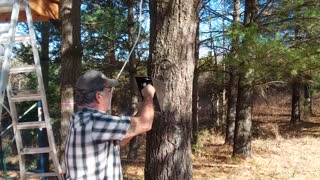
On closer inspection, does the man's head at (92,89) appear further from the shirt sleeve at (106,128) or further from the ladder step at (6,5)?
the ladder step at (6,5)

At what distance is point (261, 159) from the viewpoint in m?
10.7

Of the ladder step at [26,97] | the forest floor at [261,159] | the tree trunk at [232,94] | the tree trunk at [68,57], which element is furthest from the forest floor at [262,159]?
the ladder step at [26,97]

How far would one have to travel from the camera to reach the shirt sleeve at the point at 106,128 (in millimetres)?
2518

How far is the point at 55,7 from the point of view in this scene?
5.73m

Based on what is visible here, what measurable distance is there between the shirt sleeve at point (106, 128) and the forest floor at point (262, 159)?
6.05 meters

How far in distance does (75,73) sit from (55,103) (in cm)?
597

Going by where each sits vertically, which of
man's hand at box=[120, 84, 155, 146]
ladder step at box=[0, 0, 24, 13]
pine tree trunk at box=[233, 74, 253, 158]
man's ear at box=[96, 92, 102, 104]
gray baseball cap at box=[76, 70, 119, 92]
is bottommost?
pine tree trunk at box=[233, 74, 253, 158]

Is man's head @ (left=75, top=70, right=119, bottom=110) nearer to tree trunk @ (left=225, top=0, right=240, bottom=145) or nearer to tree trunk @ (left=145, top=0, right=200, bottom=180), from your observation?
tree trunk @ (left=145, top=0, right=200, bottom=180)

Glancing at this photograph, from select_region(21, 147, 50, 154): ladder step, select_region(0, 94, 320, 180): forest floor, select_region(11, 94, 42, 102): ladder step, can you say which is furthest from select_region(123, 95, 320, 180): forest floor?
select_region(11, 94, 42, 102): ladder step

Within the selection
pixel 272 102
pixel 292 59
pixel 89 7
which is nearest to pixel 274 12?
pixel 292 59

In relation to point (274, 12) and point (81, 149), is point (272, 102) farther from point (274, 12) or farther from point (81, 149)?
point (81, 149)

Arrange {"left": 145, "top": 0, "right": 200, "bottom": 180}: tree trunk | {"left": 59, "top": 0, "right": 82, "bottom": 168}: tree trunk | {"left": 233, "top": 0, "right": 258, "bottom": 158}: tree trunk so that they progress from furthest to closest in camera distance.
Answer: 1. {"left": 233, "top": 0, "right": 258, "bottom": 158}: tree trunk
2. {"left": 59, "top": 0, "right": 82, "bottom": 168}: tree trunk
3. {"left": 145, "top": 0, "right": 200, "bottom": 180}: tree trunk

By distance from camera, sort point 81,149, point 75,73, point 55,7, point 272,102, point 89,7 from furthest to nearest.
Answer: point 272,102 → point 89,7 → point 75,73 → point 55,7 → point 81,149

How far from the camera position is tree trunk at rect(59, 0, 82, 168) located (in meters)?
6.28
